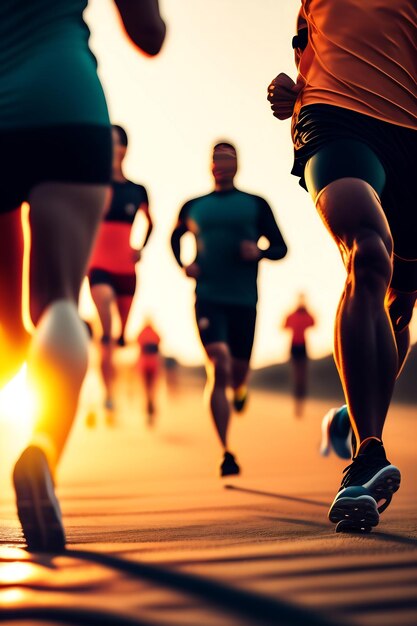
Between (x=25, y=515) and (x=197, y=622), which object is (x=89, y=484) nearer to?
(x=25, y=515)

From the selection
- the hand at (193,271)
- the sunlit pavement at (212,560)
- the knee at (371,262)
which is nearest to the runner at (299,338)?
the hand at (193,271)

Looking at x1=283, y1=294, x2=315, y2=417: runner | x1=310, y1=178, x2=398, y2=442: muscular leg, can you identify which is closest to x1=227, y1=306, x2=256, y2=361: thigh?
x1=310, y1=178, x2=398, y2=442: muscular leg

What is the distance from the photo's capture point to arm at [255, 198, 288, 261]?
672 cm

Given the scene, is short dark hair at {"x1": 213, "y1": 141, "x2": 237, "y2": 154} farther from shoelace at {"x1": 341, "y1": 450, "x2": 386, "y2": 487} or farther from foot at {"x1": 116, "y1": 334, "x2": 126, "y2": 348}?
shoelace at {"x1": 341, "y1": 450, "x2": 386, "y2": 487}

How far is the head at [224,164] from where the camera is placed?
22.1 ft

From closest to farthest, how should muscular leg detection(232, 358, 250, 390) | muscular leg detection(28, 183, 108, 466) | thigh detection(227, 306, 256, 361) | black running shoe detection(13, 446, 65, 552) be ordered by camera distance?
black running shoe detection(13, 446, 65, 552) → muscular leg detection(28, 183, 108, 466) → thigh detection(227, 306, 256, 361) → muscular leg detection(232, 358, 250, 390)

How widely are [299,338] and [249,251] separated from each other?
10.8 meters

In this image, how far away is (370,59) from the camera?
3.18 meters

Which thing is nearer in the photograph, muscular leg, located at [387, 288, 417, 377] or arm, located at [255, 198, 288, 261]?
muscular leg, located at [387, 288, 417, 377]

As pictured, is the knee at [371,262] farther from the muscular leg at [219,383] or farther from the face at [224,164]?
the face at [224,164]

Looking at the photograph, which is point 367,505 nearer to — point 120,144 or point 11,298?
point 11,298

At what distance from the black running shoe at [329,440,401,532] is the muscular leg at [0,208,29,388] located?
1012 millimetres

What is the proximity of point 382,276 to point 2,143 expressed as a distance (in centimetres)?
124

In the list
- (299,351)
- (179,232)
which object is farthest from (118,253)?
(299,351)
